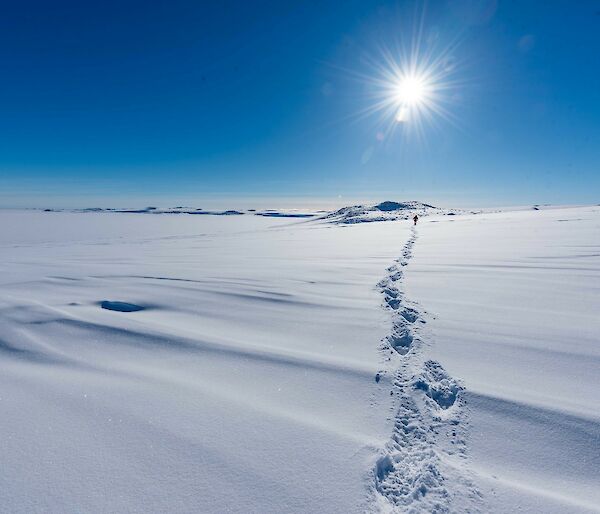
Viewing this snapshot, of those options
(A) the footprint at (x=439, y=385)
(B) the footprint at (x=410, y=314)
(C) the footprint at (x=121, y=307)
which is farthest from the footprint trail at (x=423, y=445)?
(C) the footprint at (x=121, y=307)

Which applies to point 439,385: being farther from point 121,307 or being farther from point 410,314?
point 121,307

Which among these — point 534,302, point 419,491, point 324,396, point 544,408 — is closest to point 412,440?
point 419,491

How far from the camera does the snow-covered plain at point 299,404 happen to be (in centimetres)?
174

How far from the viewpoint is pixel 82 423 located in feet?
7.20

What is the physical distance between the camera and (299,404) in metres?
2.44

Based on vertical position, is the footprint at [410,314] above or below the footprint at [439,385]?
above

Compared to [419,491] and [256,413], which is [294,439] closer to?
[256,413]

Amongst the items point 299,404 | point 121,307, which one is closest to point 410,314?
point 299,404

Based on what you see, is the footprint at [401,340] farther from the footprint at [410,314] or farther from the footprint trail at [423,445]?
the footprint at [410,314]

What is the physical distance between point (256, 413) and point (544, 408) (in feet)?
6.20

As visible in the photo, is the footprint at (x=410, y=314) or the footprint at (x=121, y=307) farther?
the footprint at (x=121, y=307)

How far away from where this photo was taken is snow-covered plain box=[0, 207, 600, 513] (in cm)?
174

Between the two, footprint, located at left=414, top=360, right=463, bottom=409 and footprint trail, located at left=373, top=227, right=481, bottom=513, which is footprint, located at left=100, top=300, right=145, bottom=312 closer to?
footprint trail, located at left=373, top=227, right=481, bottom=513

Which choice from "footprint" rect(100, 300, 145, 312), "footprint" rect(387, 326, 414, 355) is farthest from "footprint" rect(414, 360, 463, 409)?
"footprint" rect(100, 300, 145, 312)
